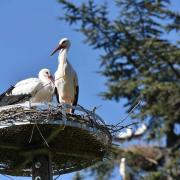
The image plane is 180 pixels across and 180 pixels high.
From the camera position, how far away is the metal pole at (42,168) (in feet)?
23.5

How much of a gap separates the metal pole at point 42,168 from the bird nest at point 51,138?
48mm

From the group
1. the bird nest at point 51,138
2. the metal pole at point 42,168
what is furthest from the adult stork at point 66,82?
the metal pole at point 42,168

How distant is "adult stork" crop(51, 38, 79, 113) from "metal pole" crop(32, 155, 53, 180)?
1964mm

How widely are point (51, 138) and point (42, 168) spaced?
0.28 metres

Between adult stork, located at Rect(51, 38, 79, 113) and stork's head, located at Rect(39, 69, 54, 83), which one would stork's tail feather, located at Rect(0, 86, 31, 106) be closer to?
stork's head, located at Rect(39, 69, 54, 83)

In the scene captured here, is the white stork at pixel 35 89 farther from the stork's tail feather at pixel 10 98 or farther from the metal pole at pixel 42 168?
the metal pole at pixel 42 168

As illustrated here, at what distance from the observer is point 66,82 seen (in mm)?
9250

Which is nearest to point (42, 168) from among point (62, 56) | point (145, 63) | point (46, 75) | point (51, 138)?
point (51, 138)

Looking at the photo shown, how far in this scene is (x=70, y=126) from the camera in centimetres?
693

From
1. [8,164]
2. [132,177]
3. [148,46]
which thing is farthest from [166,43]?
[8,164]

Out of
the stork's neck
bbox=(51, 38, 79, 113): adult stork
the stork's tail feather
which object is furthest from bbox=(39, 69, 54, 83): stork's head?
the stork's tail feather

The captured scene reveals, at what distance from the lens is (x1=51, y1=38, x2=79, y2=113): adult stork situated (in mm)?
9231

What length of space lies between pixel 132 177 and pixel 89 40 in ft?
10.7

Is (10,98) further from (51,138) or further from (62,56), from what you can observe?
(51,138)
